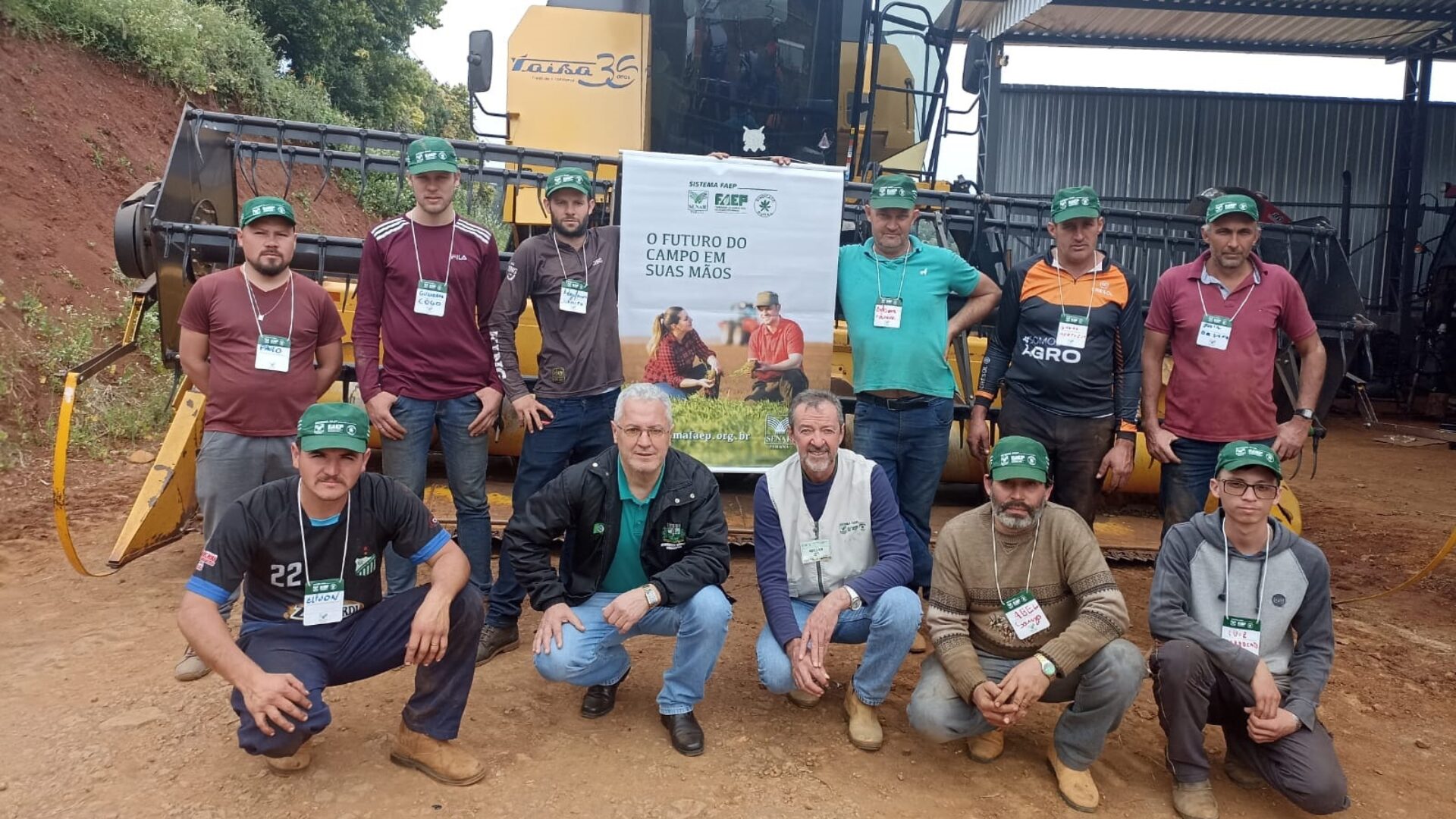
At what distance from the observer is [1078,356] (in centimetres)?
393

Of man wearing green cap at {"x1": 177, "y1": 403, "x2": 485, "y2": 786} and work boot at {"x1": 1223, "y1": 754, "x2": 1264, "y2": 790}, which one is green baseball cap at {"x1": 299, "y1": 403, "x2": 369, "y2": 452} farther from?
work boot at {"x1": 1223, "y1": 754, "x2": 1264, "y2": 790}

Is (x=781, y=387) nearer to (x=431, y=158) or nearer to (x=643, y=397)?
(x=643, y=397)

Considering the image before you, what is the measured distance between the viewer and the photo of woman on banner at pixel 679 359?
177 inches

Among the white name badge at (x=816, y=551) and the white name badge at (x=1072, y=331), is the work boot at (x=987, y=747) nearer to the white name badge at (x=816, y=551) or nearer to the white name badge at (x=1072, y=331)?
the white name badge at (x=816, y=551)

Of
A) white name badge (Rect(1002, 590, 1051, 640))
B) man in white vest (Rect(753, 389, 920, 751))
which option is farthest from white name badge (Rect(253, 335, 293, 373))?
white name badge (Rect(1002, 590, 1051, 640))

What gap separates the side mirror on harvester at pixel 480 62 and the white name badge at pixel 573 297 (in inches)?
98.1

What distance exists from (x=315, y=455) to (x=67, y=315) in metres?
7.03

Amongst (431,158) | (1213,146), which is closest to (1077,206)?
(431,158)

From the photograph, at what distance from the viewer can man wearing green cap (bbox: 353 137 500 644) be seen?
3873 mm

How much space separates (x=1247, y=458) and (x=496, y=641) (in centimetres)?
275

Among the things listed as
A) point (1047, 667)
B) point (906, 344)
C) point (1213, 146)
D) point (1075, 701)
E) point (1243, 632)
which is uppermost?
point (1213, 146)

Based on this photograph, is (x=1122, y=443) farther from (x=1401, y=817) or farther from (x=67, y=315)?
(x=67, y=315)

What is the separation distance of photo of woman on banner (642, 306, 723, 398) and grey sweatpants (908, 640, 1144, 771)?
183 cm

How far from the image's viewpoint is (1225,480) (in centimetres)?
312
